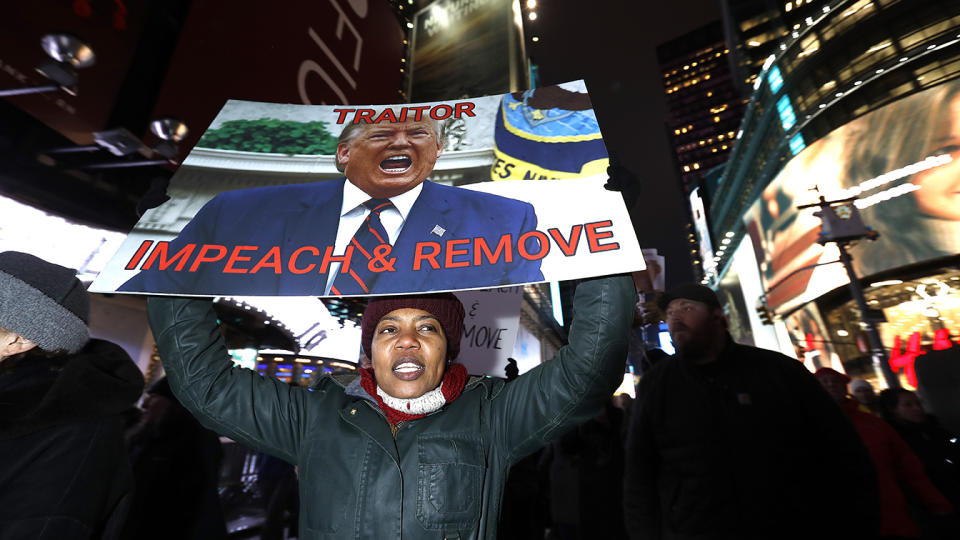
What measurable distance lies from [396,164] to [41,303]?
157 cm

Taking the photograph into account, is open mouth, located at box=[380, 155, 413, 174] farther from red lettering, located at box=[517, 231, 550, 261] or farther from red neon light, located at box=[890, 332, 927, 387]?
red neon light, located at box=[890, 332, 927, 387]

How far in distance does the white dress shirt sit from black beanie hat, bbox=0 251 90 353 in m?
1.35

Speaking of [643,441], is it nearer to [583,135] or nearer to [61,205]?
Answer: [583,135]

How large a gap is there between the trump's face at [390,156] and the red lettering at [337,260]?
0.27 m

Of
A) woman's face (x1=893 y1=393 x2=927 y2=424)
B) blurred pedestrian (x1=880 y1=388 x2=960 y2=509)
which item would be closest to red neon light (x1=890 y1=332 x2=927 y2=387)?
blurred pedestrian (x1=880 y1=388 x2=960 y2=509)

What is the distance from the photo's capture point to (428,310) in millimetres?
1627

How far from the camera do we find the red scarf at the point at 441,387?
150cm

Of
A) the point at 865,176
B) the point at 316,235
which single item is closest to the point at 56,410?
the point at 316,235

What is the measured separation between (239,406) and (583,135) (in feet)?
5.32

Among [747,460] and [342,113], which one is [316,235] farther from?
[747,460]

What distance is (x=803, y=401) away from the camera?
2.28 m

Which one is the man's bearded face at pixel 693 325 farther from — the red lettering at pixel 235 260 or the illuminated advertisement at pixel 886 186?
the illuminated advertisement at pixel 886 186

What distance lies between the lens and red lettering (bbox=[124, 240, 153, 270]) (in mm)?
1260

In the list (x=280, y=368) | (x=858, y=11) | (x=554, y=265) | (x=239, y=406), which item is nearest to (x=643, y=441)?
(x=554, y=265)
